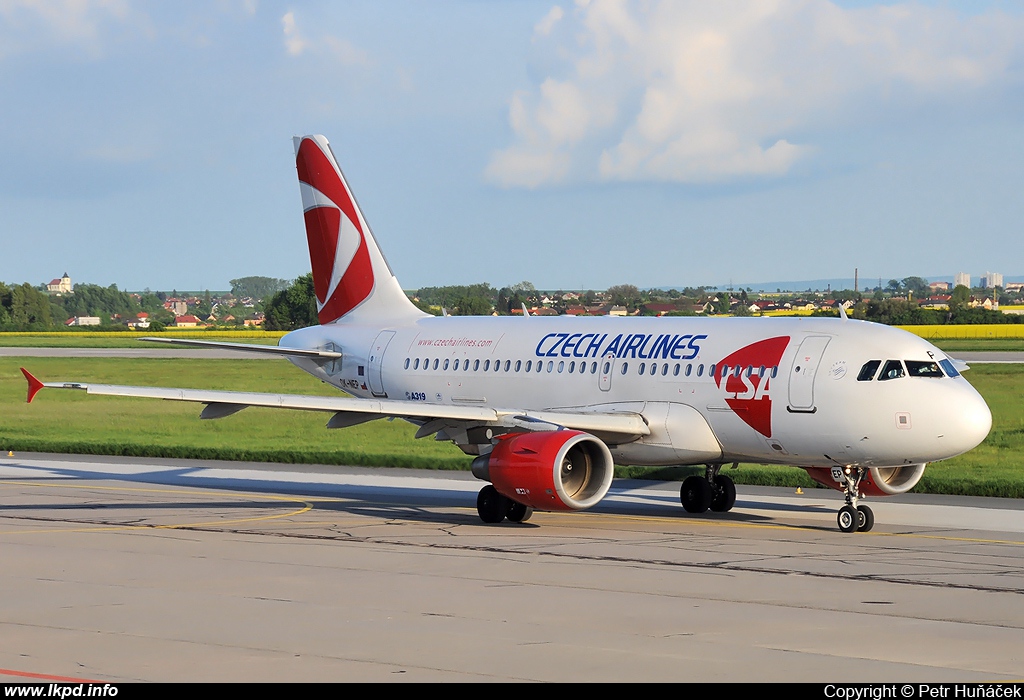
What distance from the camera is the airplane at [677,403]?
24141 mm

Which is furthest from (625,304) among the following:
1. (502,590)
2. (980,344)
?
(502,590)

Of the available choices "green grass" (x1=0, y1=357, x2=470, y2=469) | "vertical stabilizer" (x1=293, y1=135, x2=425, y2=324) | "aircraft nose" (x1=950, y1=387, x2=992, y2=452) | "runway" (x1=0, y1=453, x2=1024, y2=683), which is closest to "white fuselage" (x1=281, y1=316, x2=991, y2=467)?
"aircraft nose" (x1=950, y1=387, x2=992, y2=452)

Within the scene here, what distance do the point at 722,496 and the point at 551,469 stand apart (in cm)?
578

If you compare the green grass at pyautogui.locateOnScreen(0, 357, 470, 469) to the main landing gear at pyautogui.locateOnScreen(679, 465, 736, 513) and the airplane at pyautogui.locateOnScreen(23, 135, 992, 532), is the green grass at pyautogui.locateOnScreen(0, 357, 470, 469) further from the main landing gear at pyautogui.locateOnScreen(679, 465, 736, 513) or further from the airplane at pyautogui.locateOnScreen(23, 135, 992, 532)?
the main landing gear at pyautogui.locateOnScreen(679, 465, 736, 513)

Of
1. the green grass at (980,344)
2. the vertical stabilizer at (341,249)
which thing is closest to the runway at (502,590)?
the vertical stabilizer at (341,249)

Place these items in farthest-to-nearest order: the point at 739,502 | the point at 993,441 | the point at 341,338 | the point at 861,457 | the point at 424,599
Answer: the point at 993,441 < the point at 341,338 < the point at 739,502 < the point at 861,457 < the point at 424,599

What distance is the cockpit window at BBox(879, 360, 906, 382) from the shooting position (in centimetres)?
2423

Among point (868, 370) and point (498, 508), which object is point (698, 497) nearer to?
point (498, 508)

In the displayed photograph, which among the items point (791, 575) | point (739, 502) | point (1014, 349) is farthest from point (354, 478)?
point (1014, 349)

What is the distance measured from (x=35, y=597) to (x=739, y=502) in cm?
1643

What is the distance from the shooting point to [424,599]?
1791 centimetres

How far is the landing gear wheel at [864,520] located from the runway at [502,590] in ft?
1.84

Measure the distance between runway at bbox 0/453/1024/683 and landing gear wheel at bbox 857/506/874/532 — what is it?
56 cm

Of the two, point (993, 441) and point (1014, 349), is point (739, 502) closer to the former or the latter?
point (993, 441)
